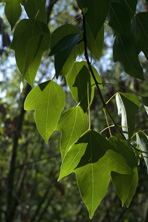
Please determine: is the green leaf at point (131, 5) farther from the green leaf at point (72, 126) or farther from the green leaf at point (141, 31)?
the green leaf at point (72, 126)

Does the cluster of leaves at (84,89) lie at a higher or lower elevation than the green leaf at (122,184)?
higher

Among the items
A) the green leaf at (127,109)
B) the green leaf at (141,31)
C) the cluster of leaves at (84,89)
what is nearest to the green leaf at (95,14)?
the cluster of leaves at (84,89)

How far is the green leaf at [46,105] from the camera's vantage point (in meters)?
0.56

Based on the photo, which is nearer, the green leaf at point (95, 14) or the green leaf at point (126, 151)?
the green leaf at point (95, 14)

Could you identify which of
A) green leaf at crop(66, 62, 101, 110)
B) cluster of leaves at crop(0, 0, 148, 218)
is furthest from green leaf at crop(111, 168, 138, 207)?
green leaf at crop(66, 62, 101, 110)

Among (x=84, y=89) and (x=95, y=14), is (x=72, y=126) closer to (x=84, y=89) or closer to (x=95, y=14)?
(x=84, y=89)

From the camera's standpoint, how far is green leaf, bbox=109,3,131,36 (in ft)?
1.60

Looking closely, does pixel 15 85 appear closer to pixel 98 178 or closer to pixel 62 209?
pixel 62 209

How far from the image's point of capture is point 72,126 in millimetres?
582

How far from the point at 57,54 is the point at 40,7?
0.17 meters

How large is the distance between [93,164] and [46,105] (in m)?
0.13

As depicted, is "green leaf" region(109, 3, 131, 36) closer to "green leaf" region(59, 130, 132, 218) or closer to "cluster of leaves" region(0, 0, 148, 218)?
"cluster of leaves" region(0, 0, 148, 218)

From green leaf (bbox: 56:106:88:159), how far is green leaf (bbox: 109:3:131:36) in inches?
6.1

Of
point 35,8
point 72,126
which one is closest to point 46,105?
point 72,126
